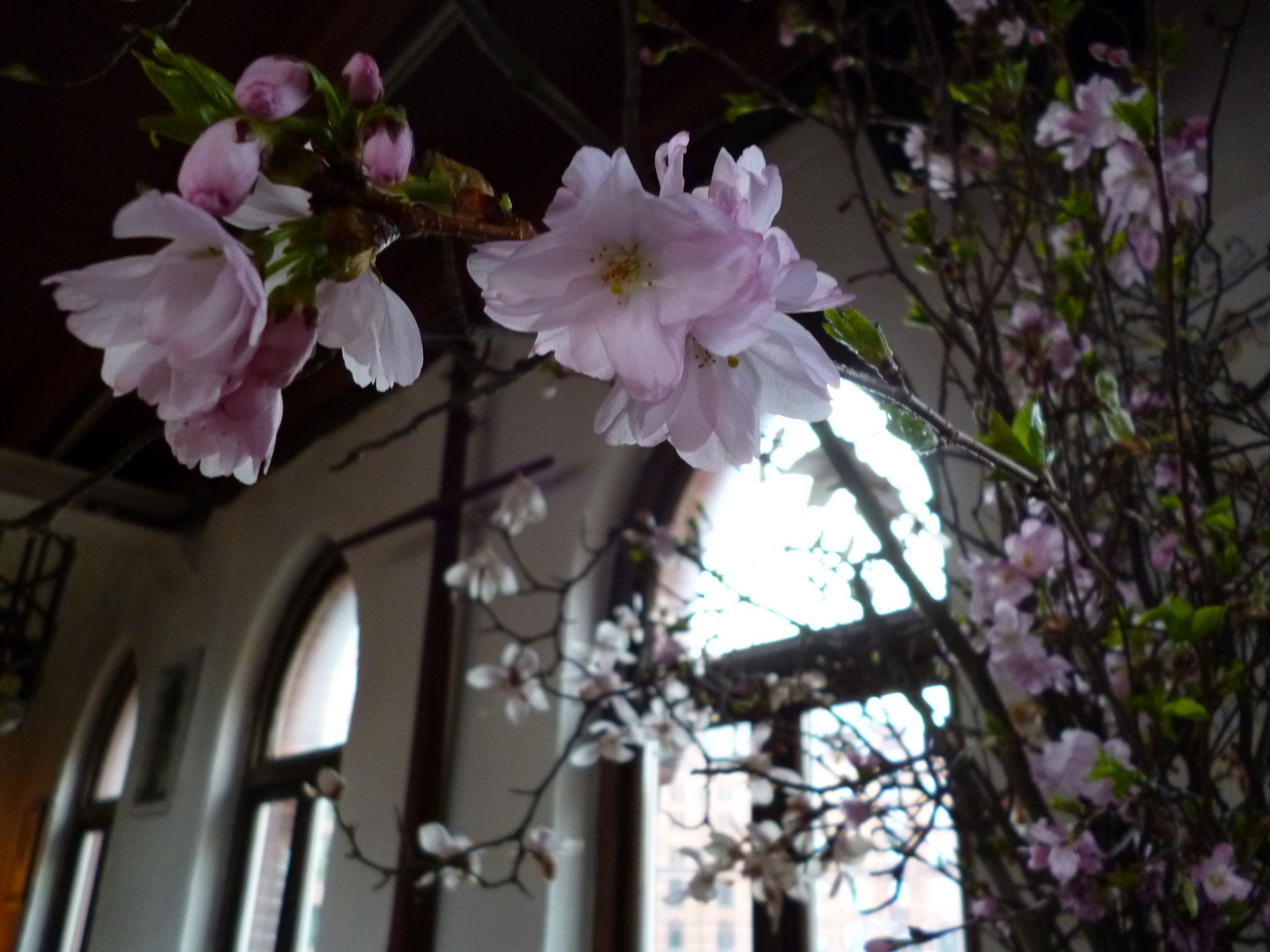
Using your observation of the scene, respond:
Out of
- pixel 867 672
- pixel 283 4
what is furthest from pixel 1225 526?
pixel 283 4

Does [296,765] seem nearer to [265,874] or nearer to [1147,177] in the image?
[265,874]

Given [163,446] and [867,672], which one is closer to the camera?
[867,672]

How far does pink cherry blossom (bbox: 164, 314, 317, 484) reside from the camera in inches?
14.2

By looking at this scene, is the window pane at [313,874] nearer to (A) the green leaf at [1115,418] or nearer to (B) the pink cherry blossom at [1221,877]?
(B) the pink cherry blossom at [1221,877]

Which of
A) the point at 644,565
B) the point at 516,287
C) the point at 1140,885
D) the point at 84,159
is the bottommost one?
the point at 1140,885

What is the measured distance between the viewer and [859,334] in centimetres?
54

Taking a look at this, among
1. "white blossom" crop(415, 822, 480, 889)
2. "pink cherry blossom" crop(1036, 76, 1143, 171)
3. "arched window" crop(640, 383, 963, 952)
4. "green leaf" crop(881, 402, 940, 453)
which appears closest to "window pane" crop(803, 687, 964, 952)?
"arched window" crop(640, 383, 963, 952)

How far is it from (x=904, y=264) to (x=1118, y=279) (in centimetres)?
68

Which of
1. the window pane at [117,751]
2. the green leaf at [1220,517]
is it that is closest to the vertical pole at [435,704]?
the green leaf at [1220,517]

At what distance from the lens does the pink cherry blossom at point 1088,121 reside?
119 centimetres

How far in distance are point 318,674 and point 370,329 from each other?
3.95 meters

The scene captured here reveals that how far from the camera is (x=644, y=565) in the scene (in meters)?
2.35

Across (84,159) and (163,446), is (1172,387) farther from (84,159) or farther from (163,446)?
(163,446)

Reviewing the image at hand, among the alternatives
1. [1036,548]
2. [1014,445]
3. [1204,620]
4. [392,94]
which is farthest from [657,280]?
[392,94]
